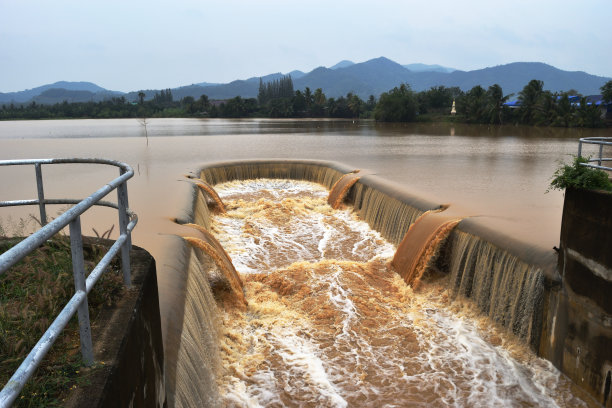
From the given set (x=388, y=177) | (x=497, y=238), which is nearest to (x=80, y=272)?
(x=497, y=238)

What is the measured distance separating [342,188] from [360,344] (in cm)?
1026

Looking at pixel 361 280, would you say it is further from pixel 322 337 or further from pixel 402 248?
pixel 322 337

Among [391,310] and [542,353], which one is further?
[391,310]

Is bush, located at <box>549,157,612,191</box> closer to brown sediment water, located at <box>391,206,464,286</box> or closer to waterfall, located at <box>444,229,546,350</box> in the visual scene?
waterfall, located at <box>444,229,546,350</box>

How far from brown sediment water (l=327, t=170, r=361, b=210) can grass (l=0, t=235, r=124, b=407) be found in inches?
535

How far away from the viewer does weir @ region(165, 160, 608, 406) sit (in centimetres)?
595

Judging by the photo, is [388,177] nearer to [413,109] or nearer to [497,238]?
[497,238]

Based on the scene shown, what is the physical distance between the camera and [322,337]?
8242 millimetres

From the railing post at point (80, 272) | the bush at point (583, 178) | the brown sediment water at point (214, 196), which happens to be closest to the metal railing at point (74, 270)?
the railing post at point (80, 272)

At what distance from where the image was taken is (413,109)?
87.1 meters

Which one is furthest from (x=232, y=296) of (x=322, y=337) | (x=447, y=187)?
(x=447, y=187)

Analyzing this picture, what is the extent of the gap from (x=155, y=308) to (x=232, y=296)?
5.22 meters

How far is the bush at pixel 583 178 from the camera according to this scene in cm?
637

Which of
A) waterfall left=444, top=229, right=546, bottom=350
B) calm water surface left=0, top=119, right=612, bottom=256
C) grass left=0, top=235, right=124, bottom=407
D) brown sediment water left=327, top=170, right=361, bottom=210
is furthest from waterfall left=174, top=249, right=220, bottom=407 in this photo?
brown sediment water left=327, top=170, right=361, bottom=210
